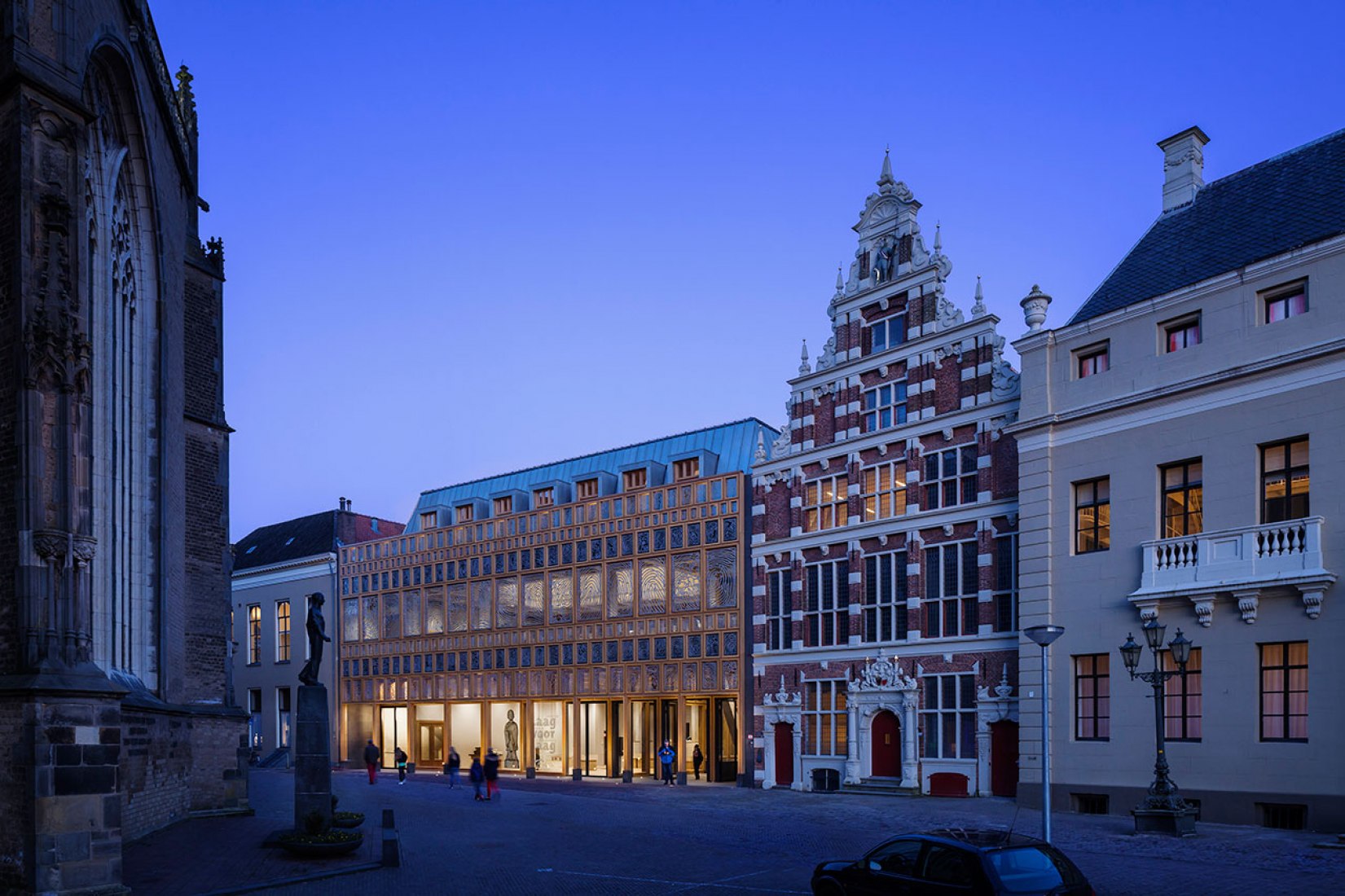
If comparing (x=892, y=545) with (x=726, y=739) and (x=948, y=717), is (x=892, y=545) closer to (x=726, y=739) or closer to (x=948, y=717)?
(x=948, y=717)

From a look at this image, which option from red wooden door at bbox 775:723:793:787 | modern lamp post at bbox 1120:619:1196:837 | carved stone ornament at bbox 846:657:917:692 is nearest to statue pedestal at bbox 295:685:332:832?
modern lamp post at bbox 1120:619:1196:837

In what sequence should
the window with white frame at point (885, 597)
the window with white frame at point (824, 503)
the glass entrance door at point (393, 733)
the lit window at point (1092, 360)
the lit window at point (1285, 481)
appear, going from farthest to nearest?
the glass entrance door at point (393, 733), the window with white frame at point (824, 503), the window with white frame at point (885, 597), the lit window at point (1092, 360), the lit window at point (1285, 481)

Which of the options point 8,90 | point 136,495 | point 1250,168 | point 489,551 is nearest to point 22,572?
point 8,90

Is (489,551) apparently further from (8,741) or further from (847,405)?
(8,741)

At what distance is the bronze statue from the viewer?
2262cm

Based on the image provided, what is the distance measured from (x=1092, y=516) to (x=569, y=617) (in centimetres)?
2568

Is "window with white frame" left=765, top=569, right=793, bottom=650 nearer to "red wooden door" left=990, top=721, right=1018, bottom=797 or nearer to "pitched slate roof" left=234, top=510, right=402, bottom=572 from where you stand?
"red wooden door" left=990, top=721, right=1018, bottom=797

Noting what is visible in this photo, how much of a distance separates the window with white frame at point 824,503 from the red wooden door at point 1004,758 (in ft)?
29.1

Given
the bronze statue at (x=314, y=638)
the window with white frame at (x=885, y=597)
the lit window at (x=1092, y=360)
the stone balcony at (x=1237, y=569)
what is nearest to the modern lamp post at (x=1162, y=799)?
the stone balcony at (x=1237, y=569)

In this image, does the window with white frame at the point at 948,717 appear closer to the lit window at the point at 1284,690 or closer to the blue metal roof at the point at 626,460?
the lit window at the point at 1284,690

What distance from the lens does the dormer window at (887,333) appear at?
127 ft

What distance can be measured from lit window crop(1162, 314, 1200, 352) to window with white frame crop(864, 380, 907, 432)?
1013 centimetres

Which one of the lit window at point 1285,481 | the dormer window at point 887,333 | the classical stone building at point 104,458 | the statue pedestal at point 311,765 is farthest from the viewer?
the dormer window at point 887,333

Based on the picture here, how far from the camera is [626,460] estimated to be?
5162cm
